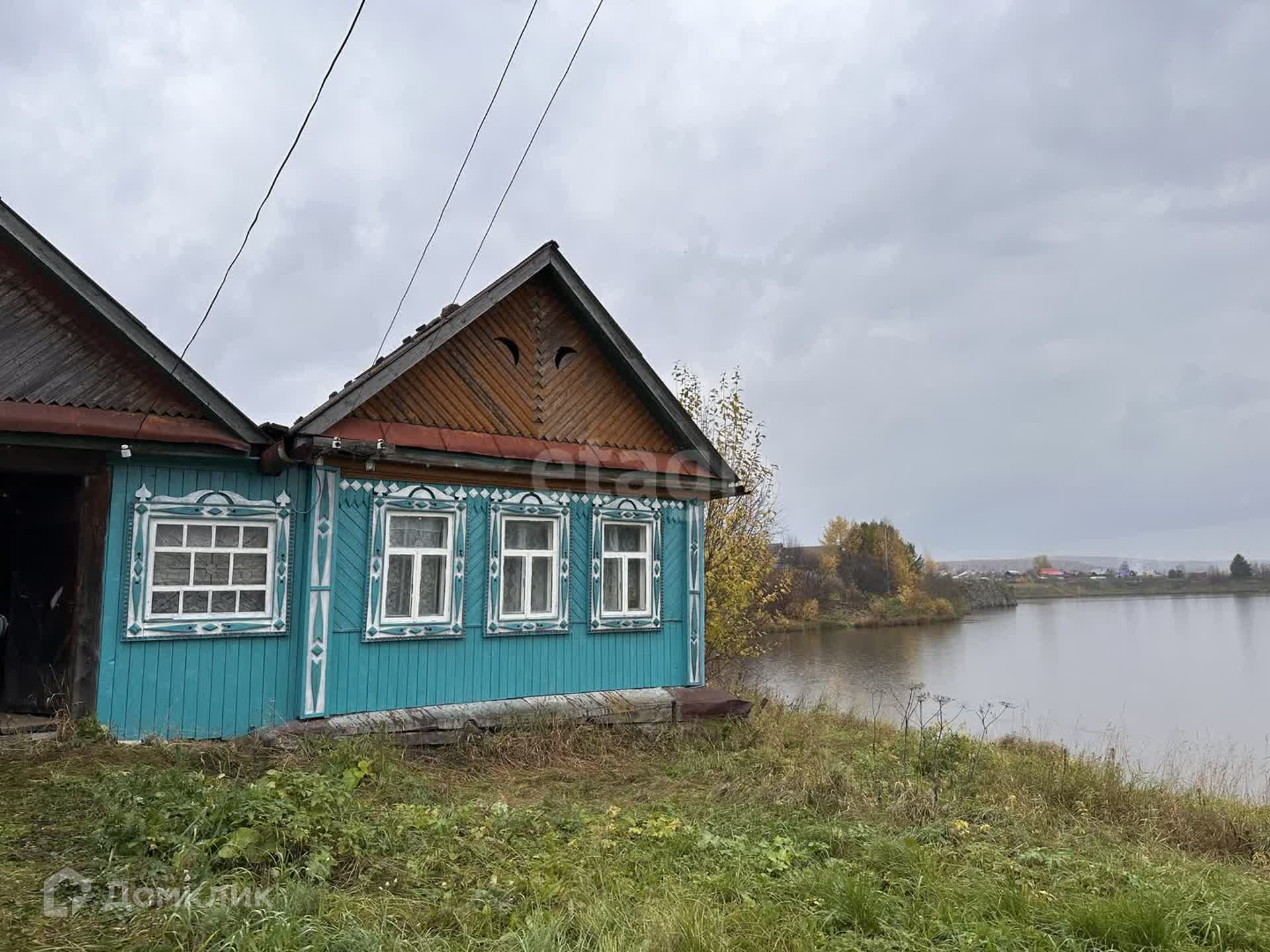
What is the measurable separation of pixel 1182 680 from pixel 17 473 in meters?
23.9

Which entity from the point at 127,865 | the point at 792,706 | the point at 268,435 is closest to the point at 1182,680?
the point at 792,706

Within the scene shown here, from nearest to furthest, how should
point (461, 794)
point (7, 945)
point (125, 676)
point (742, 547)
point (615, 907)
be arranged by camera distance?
1. point (7, 945)
2. point (615, 907)
3. point (461, 794)
4. point (125, 676)
5. point (742, 547)

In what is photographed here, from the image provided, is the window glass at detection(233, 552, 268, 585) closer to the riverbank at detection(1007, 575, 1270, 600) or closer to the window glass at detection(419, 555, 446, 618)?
the window glass at detection(419, 555, 446, 618)

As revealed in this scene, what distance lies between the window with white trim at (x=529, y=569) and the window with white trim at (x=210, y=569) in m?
2.23

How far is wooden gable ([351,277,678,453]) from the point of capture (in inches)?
326

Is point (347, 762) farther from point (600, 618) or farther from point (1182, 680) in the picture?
point (1182, 680)

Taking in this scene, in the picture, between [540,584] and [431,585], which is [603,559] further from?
[431,585]

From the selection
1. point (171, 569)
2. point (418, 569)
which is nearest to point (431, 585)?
point (418, 569)

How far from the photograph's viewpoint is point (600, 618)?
29.9 feet

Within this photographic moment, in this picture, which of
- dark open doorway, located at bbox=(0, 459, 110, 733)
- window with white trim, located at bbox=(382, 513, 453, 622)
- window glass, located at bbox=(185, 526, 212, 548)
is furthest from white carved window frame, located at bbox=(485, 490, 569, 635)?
dark open doorway, located at bbox=(0, 459, 110, 733)

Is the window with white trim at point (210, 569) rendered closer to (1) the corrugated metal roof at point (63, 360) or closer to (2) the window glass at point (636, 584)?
(1) the corrugated metal roof at point (63, 360)

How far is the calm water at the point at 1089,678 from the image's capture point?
1392 centimetres

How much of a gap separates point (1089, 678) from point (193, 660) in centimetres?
2139

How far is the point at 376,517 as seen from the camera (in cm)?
788
